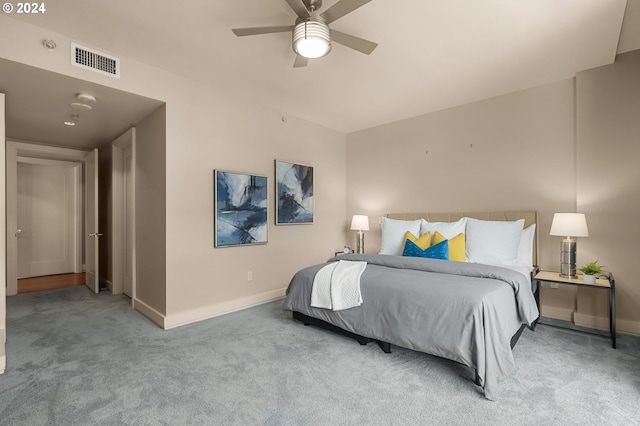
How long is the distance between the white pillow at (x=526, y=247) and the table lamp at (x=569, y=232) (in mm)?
305

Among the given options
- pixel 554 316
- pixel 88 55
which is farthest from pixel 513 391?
pixel 88 55

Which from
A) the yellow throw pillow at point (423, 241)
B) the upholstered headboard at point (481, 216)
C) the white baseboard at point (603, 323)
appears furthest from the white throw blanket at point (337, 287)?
the white baseboard at point (603, 323)

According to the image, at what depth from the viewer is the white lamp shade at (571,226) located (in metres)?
2.94

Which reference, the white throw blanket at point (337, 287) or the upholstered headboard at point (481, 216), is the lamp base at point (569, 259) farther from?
the white throw blanket at point (337, 287)

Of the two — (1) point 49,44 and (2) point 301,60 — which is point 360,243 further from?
(1) point 49,44

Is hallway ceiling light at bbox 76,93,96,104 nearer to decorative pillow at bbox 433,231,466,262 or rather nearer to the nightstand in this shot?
decorative pillow at bbox 433,231,466,262

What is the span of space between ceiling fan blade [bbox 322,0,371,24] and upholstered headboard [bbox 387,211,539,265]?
2.99 meters

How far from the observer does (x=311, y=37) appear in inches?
83.4

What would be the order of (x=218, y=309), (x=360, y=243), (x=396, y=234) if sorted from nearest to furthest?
(x=218, y=309) < (x=396, y=234) < (x=360, y=243)

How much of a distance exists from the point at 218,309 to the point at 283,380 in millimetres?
1711

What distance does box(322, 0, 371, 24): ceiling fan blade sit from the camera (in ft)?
6.25

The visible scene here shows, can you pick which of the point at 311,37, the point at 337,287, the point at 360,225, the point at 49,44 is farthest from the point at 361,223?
the point at 49,44

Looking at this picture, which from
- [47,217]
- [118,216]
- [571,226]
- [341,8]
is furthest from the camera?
[47,217]

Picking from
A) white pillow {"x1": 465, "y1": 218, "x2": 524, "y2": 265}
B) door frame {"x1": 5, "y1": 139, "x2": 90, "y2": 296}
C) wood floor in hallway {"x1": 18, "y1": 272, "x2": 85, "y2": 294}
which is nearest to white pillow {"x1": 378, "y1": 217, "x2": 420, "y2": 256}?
white pillow {"x1": 465, "y1": 218, "x2": 524, "y2": 265}
